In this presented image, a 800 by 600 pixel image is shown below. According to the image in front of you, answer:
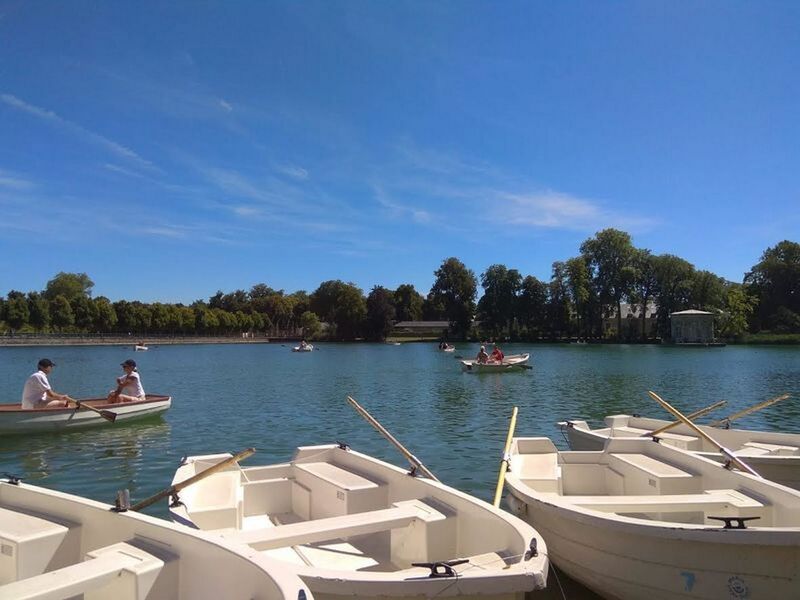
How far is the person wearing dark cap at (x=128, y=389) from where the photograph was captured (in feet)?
64.2

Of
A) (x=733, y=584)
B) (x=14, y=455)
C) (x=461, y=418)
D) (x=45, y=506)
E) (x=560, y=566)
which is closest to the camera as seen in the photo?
(x=733, y=584)

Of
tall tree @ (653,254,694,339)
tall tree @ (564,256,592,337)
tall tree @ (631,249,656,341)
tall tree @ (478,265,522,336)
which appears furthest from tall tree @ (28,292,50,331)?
tall tree @ (653,254,694,339)

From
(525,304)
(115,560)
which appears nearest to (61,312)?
(525,304)

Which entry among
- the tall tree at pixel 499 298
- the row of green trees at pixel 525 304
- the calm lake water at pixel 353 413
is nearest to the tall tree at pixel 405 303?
the row of green trees at pixel 525 304

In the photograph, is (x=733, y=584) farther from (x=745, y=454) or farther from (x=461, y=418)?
(x=461, y=418)

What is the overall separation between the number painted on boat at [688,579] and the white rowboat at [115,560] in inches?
160

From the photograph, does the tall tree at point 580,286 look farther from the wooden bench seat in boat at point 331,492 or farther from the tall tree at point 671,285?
the wooden bench seat in boat at point 331,492

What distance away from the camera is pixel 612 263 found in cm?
10856

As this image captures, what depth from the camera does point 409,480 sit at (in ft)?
24.9

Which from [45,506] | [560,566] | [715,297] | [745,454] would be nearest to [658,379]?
[745,454]

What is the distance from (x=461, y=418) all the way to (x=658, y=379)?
73.7 ft

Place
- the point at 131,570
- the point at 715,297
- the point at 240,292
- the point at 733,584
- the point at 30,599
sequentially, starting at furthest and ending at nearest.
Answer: the point at 240,292 → the point at 715,297 → the point at 733,584 → the point at 131,570 → the point at 30,599

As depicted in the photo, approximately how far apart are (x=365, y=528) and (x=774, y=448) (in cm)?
942

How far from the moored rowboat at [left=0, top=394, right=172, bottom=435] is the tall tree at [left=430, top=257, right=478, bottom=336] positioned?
10803cm
